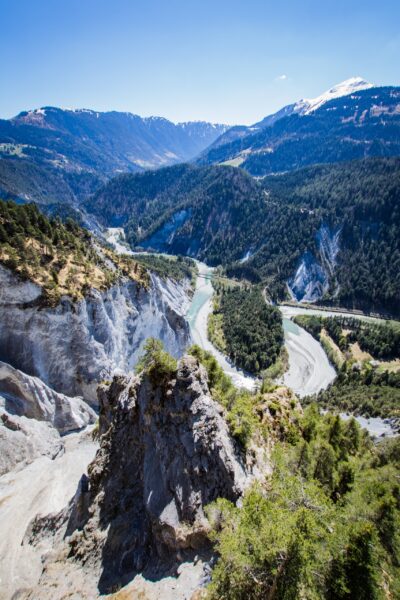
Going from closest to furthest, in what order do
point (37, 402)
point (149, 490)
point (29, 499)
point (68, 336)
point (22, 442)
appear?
point (149, 490) < point (29, 499) < point (22, 442) < point (37, 402) < point (68, 336)

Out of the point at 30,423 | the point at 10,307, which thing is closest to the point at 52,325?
the point at 10,307

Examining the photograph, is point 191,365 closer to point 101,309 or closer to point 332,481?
point 332,481

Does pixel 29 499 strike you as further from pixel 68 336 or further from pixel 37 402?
pixel 68 336

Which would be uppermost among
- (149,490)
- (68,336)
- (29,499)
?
(68,336)

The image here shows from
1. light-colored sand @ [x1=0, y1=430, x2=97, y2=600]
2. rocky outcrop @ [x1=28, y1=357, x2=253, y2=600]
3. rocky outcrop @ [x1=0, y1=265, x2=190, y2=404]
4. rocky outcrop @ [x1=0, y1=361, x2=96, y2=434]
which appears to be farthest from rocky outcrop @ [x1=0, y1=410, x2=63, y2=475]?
rocky outcrop @ [x1=28, y1=357, x2=253, y2=600]

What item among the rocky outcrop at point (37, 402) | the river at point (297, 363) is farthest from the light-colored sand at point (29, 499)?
the river at point (297, 363)

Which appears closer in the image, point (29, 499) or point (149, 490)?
point (149, 490)

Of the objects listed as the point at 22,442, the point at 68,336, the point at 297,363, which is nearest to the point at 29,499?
the point at 22,442
